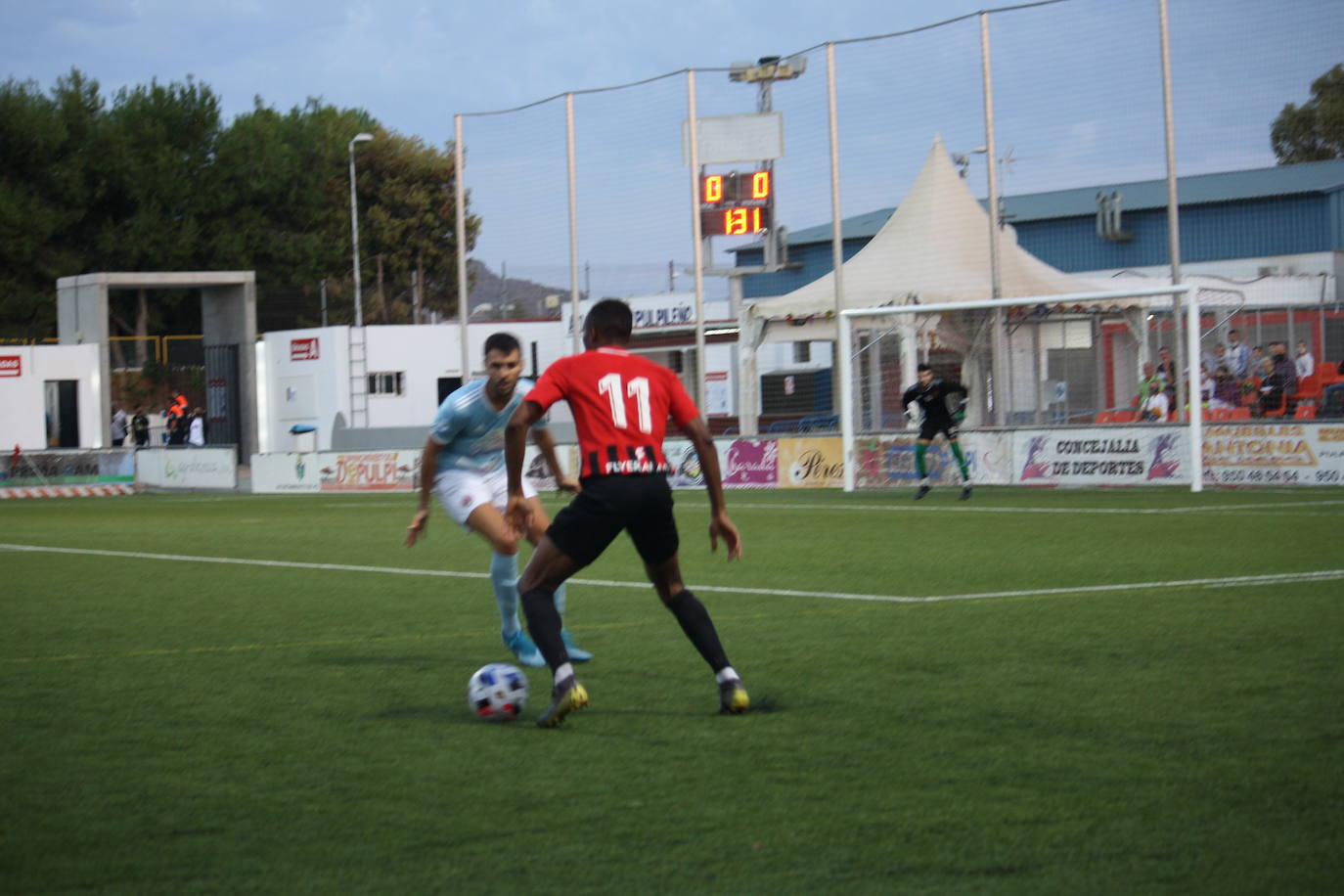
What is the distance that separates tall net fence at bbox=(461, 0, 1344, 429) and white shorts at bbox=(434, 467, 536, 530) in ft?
52.9

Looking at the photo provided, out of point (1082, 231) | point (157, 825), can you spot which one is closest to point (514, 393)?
point (157, 825)

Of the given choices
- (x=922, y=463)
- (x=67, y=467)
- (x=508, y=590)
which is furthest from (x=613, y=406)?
(x=67, y=467)

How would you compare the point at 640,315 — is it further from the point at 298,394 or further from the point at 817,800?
the point at 817,800

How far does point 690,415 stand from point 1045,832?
2.57 m

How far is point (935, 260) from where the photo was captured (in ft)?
93.8

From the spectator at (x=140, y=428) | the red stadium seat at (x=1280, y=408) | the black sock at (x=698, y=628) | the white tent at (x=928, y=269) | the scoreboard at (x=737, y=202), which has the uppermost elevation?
the scoreboard at (x=737, y=202)

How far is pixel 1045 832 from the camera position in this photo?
470 cm

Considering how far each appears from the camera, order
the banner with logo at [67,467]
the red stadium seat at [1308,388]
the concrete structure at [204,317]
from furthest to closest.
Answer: the concrete structure at [204,317] < the banner with logo at [67,467] < the red stadium seat at [1308,388]

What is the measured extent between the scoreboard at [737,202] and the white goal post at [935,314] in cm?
313

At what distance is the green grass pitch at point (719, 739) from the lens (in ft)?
14.8

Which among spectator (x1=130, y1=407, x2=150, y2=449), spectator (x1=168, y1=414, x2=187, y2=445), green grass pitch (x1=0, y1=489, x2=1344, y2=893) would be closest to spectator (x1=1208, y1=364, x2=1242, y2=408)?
green grass pitch (x1=0, y1=489, x2=1344, y2=893)

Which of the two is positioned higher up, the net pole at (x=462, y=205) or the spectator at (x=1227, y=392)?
the net pole at (x=462, y=205)

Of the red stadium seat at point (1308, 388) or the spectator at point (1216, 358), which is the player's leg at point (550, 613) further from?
the spectator at point (1216, 358)

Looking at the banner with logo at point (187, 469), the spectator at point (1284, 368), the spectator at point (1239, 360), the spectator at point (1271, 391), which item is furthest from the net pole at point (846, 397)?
the banner with logo at point (187, 469)
